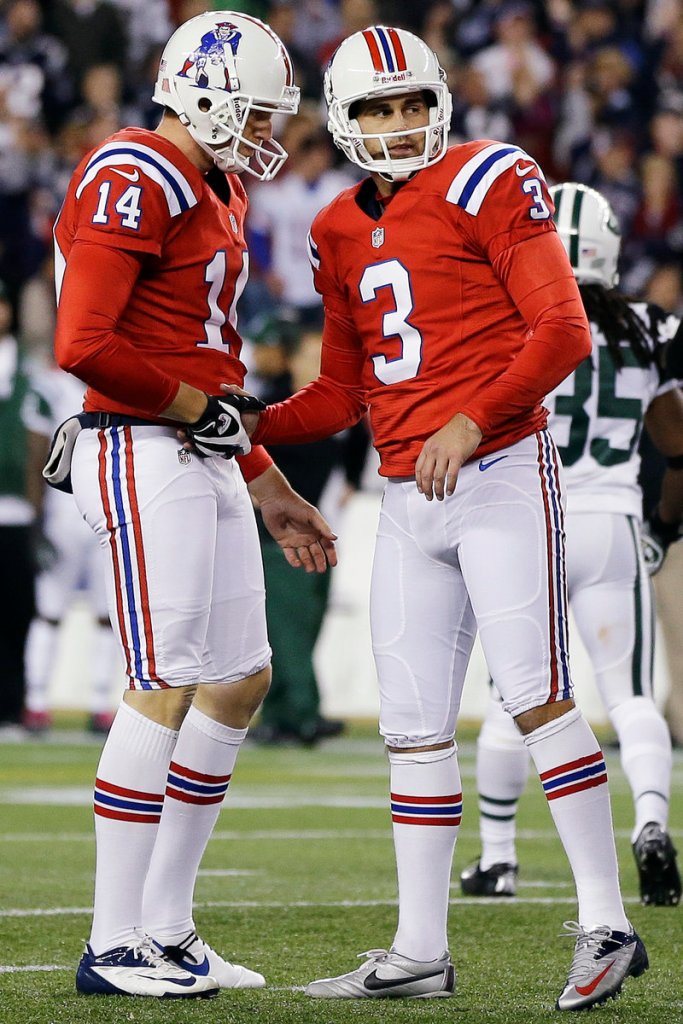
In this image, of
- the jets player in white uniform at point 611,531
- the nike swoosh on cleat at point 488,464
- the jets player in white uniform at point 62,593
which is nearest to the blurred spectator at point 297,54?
the jets player in white uniform at point 62,593

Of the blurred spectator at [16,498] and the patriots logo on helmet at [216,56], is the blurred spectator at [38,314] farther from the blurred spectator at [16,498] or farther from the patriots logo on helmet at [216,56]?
the patriots logo on helmet at [216,56]

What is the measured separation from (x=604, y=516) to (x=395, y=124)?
5.54ft

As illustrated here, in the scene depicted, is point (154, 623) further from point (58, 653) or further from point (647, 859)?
point (58, 653)


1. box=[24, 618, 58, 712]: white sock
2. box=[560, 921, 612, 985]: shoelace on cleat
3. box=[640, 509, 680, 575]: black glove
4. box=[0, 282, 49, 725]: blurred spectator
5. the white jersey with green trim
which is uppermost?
the white jersey with green trim

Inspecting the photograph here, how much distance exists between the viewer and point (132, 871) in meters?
3.46

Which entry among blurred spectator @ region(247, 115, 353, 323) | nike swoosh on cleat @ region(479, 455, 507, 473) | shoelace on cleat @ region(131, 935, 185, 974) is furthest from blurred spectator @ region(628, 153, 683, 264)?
shoelace on cleat @ region(131, 935, 185, 974)

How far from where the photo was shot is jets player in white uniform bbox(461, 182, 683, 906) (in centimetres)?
486

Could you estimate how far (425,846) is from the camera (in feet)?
11.5

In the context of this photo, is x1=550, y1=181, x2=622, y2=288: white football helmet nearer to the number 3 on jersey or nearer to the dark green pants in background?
the number 3 on jersey

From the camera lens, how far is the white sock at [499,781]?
197 inches

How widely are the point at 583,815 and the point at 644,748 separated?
4.95 ft

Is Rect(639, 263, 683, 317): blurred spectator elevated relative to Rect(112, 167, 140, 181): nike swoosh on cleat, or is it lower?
lower

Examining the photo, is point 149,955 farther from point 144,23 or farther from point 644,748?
point 144,23

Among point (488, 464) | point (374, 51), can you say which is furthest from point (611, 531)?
point (374, 51)
